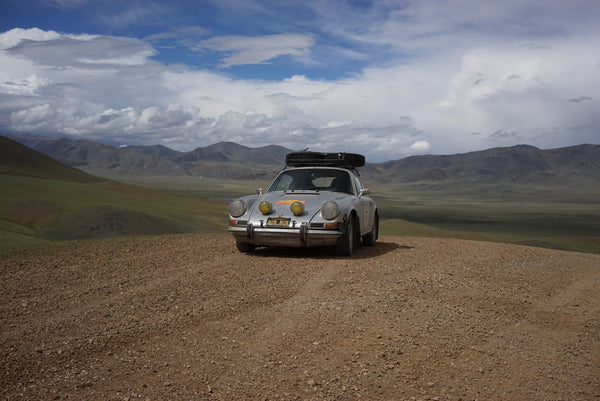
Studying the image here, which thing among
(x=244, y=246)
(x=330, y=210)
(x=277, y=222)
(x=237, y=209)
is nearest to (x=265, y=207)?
(x=277, y=222)

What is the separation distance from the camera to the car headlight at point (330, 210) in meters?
10.4

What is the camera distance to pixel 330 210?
10.4 metres

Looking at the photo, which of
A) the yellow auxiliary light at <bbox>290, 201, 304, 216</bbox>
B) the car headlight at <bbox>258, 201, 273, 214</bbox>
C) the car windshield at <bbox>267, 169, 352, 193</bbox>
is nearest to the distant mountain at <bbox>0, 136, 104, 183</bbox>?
the car windshield at <bbox>267, 169, 352, 193</bbox>

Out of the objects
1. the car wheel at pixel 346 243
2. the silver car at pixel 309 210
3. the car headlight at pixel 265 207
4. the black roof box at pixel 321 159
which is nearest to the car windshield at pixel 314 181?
the silver car at pixel 309 210

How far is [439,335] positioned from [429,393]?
4.67ft

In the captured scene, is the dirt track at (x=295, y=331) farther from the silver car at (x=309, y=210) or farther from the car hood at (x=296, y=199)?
the car hood at (x=296, y=199)

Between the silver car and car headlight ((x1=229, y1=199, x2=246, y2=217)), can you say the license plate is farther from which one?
car headlight ((x1=229, y1=199, x2=246, y2=217))

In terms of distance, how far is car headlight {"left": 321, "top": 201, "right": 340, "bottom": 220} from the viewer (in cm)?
1036

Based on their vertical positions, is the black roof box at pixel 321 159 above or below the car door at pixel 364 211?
above

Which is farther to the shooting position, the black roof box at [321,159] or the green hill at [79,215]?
the green hill at [79,215]

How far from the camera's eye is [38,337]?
18.7 ft

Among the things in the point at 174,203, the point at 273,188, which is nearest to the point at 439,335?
the point at 273,188

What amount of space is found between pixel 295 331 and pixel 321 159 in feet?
24.9

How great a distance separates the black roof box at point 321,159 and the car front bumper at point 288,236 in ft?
9.45
